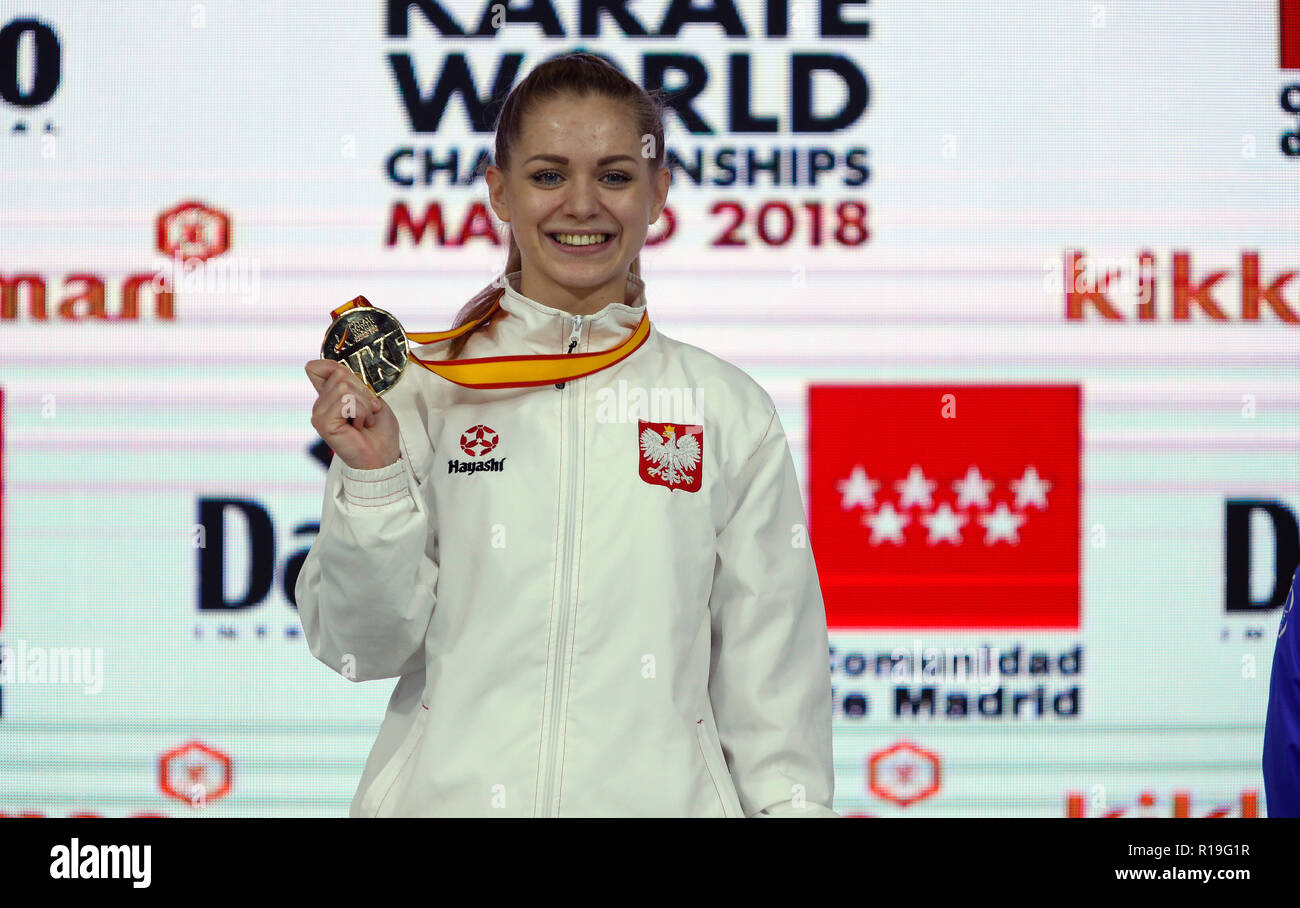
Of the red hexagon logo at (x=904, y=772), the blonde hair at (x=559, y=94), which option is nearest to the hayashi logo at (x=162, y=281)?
the blonde hair at (x=559, y=94)

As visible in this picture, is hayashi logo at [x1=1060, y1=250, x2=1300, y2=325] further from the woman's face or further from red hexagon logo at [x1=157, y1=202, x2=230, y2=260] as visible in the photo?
red hexagon logo at [x1=157, y1=202, x2=230, y2=260]

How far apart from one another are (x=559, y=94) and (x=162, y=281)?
1390 millimetres

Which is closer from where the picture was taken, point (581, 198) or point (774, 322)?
point (581, 198)

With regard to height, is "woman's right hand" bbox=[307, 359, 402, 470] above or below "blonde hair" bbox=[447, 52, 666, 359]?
below

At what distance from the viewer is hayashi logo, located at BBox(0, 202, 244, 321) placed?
2637 millimetres

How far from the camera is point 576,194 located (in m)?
1.53

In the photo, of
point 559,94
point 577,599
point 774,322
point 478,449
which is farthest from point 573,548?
point 774,322

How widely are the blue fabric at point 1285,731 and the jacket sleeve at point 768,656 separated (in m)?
0.44

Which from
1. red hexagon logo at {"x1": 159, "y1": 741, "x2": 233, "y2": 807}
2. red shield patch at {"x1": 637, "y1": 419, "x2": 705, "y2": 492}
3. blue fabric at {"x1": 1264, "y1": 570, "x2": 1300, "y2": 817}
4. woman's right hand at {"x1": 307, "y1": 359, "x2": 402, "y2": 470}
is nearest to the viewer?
blue fabric at {"x1": 1264, "y1": 570, "x2": 1300, "y2": 817}

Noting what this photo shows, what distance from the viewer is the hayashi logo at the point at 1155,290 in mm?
2672

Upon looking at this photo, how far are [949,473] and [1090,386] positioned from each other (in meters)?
0.33

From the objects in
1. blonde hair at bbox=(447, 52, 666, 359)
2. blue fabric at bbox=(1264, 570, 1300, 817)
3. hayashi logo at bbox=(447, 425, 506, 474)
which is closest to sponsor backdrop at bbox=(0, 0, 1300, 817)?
blonde hair at bbox=(447, 52, 666, 359)

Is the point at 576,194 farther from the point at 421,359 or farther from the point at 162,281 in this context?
the point at 162,281
